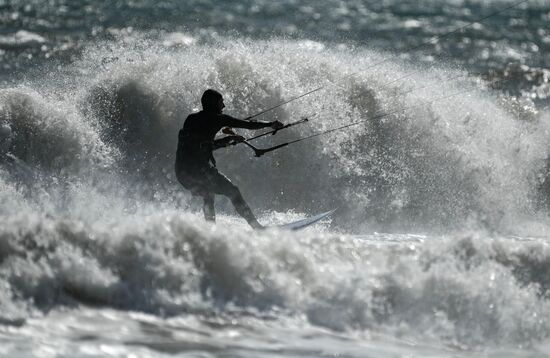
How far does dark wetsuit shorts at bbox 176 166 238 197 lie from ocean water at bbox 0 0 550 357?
1.01 meters

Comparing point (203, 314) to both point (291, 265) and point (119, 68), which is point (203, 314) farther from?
point (119, 68)

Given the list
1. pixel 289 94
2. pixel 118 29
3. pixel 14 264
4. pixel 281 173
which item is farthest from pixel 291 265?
pixel 118 29

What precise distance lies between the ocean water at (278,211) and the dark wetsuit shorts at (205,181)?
3.32 feet

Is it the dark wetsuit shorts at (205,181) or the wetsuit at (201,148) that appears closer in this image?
the wetsuit at (201,148)

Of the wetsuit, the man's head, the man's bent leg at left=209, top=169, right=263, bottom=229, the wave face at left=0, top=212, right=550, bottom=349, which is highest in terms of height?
the man's head

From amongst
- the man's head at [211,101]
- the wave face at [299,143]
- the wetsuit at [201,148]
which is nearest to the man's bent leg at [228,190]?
the wetsuit at [201,148]

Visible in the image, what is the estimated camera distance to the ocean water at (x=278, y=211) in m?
7.63

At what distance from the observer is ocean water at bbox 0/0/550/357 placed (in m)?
7.63

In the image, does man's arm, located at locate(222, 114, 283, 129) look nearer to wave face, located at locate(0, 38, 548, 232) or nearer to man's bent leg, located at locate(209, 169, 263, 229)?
man's bent leg, located at locate(209, 169, 263, 229)

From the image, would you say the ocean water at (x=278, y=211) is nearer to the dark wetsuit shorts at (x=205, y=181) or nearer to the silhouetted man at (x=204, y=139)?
the dark wetsuit shorts at (x=205, y=181)

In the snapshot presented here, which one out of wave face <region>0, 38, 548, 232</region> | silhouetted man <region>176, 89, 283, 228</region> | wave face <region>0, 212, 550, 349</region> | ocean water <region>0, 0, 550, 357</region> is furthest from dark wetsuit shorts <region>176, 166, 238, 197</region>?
wave face <region>0, 38, 548, 232</region>

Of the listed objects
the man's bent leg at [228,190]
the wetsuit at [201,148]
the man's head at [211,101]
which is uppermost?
the man's head at [211,101]

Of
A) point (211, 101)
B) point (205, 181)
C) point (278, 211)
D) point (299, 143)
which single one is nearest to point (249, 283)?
point (205, 181)

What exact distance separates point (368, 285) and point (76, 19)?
121ft
